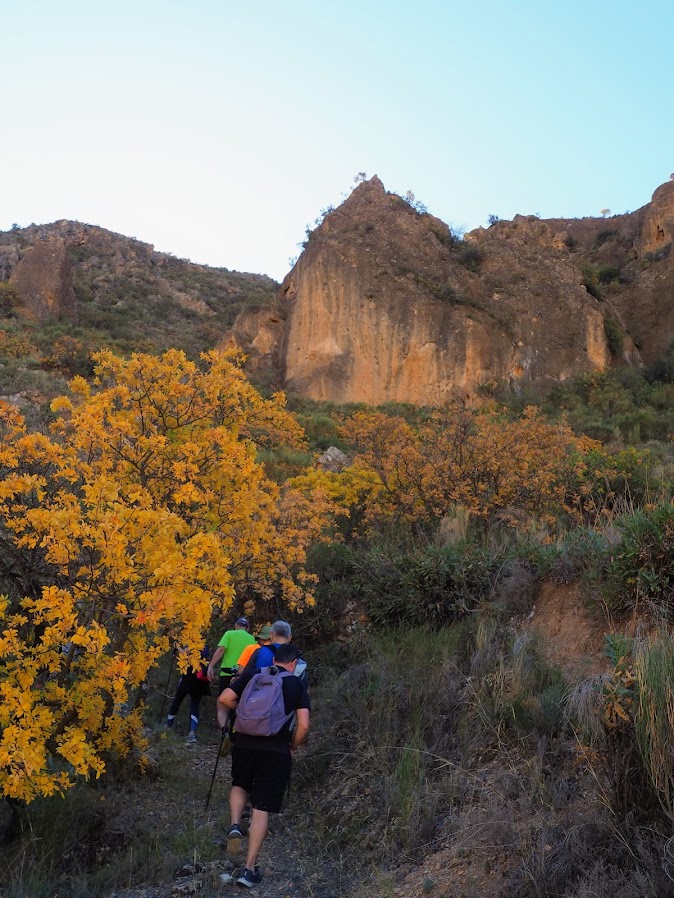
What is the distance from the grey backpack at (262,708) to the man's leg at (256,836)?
0.49 meters

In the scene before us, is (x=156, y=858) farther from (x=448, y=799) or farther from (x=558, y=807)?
(x=558, y=807)

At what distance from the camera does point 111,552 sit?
4.41 metres

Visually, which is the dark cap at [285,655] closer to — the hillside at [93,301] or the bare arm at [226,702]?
the bare arm at [226,702]

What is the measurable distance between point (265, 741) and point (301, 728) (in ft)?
0.83

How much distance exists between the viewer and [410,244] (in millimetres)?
33094

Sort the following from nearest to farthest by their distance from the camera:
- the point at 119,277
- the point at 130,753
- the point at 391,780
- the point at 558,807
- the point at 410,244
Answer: the point at 558,807 < the point at 391,780 < the point at 130,753 < the point at 410,244 < the point at 119,277

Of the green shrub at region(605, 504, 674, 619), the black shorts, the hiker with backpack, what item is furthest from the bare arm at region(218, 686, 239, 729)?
the green shrub at region(605, 504, 674, 619)

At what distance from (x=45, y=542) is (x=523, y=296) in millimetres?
30565

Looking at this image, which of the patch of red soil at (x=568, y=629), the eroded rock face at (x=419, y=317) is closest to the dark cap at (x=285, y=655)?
the patch of red soil at (x=568, y=629)

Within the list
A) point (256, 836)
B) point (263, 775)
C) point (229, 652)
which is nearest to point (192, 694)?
point (229, 652)

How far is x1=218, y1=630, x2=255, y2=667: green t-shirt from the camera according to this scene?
6.70 meters

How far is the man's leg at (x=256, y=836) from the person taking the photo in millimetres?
4492

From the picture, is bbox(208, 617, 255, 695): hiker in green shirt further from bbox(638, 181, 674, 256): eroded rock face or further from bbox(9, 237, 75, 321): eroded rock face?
bbox(638, 181, 674, 256): eroded rock face

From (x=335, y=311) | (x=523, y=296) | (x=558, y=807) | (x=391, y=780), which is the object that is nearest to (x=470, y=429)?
(x=391, y=780)
